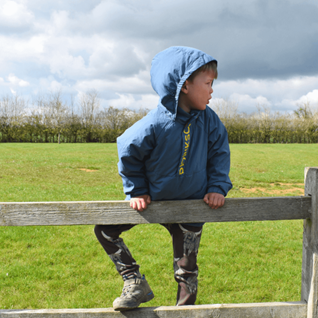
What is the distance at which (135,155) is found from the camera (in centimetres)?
210

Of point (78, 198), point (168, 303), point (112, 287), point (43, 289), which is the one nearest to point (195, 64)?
point (168, 303)

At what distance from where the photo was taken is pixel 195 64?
2043 mm

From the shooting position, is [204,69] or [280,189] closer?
[204,69]

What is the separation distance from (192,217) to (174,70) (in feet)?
3.24

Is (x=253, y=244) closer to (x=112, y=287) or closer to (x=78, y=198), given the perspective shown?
(x=112, y=287)

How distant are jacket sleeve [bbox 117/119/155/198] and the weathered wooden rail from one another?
0.17 m

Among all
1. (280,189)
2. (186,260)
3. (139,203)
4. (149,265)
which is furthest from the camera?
(280,189)

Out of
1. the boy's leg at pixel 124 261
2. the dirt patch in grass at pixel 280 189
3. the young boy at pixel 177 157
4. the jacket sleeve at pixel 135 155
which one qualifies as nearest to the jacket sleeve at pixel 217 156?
the young boy at pixel 177 157

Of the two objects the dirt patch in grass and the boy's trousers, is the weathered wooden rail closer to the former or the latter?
the boy's trousers

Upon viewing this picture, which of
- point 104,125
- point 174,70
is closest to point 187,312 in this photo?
point 174,70

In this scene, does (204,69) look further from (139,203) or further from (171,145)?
(139,203)

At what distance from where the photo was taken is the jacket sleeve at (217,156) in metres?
2.28

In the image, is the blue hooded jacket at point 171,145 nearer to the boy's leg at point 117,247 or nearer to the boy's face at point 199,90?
the boy's face at point 199,90

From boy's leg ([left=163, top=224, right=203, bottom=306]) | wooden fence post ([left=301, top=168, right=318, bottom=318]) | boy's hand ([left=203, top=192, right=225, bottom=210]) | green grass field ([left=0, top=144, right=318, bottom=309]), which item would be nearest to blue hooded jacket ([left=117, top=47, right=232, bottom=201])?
boy's hand ([left=203, top=192, right=225, bottom=210])
